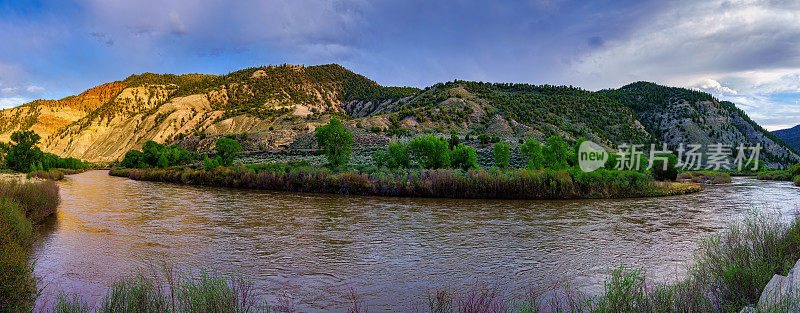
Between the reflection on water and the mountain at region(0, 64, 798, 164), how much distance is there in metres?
60.2

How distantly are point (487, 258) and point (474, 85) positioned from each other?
12208 centimetres

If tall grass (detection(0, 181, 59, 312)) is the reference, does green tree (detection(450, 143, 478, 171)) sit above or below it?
above

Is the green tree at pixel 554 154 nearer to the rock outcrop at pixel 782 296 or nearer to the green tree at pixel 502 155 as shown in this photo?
the green tree at pixel 502 155

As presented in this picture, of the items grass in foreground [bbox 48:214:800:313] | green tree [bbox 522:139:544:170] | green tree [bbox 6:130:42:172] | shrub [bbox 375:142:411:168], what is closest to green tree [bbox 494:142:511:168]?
green tree [bbox 522:139:544:170]

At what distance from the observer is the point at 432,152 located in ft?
151

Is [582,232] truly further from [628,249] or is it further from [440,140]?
[440,140]

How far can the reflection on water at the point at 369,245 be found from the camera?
32.8ft

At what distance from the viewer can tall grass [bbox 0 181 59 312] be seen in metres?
6.09

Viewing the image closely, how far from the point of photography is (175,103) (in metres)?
160

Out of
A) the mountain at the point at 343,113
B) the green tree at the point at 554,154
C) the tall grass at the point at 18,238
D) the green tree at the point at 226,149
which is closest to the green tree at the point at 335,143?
the green tree at the point at 226,149

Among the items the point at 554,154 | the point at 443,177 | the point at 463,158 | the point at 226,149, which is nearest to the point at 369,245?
the point at 443,177

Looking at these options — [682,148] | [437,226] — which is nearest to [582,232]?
[437,226]

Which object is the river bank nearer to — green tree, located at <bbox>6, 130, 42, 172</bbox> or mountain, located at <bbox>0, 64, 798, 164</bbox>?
green tree, located at <bbox>6, 130, 42, 172</bbox>

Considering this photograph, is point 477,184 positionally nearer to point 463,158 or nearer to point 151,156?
point 463,158
